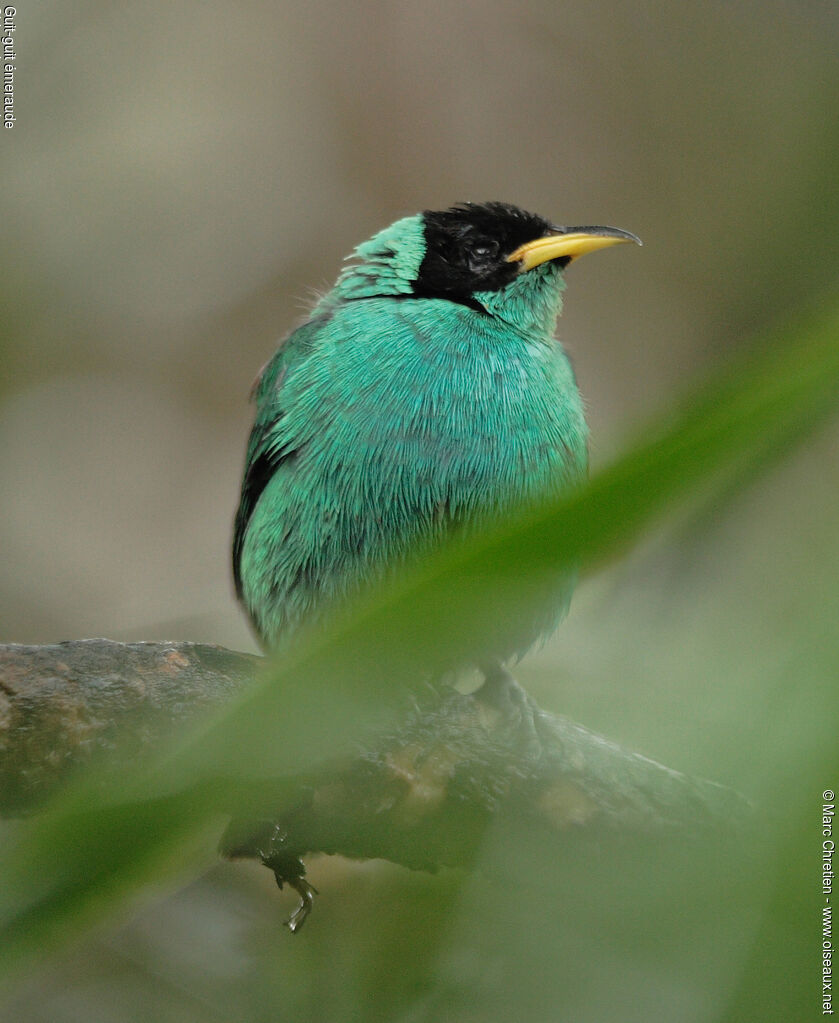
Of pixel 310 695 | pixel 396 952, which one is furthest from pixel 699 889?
pixel 396 952

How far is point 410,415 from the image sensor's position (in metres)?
3.52

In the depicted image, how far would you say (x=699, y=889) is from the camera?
0.91 meters

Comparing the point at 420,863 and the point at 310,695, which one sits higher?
the point at 310,695

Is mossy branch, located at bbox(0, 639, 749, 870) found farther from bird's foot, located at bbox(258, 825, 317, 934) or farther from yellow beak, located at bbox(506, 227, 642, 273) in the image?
yellow beak, located at bbox(506, 227, 642, 273)

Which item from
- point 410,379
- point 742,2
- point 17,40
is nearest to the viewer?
point 410,379

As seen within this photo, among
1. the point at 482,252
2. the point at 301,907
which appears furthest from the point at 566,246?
the point at 301,907

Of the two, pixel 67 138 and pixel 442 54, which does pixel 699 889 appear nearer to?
pixel 67 138

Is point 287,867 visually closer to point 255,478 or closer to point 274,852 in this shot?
point 274,852

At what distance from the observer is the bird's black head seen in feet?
13.3

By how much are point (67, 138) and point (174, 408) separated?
1.82 meters

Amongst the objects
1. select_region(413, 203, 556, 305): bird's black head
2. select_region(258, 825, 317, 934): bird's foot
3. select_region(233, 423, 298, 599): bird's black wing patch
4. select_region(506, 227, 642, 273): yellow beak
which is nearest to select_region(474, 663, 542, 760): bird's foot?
select_region(258, 825, 317, 934): bird's foot

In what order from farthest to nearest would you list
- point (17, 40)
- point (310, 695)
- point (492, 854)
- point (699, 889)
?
point (17, 40)
point (492, 854)
point (699, 889)
point (310, 695)

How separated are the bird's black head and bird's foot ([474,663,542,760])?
1300 millimetres

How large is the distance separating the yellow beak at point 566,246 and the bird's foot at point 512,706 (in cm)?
143
